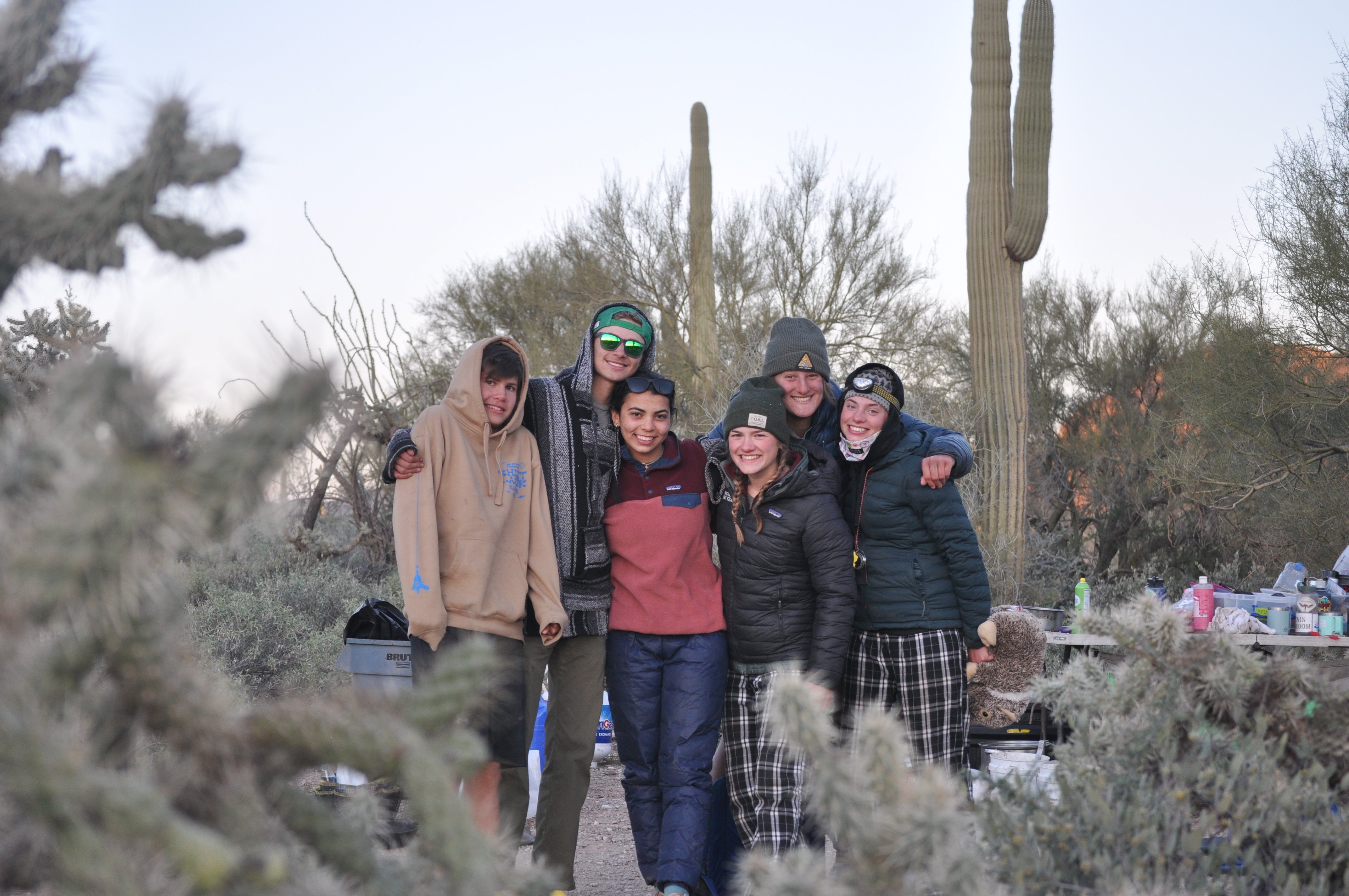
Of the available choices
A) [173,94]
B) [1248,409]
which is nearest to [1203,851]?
[173,94]

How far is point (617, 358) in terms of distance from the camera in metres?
3.88

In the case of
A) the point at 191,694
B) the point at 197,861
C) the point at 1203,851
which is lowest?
the point at 1203,851

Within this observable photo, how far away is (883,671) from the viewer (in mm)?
3707

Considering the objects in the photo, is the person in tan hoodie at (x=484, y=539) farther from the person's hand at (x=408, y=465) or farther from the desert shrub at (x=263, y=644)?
the desert shrub at (x=263, y=644)

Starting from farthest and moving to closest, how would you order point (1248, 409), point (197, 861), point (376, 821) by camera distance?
point (1248, 409) < point (376, 821) < point (197, 861)

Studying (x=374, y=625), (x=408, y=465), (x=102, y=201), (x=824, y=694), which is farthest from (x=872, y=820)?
(x=374, y=625)

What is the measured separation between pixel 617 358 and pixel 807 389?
0.75m

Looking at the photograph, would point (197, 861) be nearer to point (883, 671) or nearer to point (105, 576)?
point (105, 576)

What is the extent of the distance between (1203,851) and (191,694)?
71.7 inches

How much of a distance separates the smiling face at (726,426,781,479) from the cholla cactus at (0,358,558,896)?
2432 mm

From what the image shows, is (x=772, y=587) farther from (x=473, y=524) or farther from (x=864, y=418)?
(x=473, y=524)

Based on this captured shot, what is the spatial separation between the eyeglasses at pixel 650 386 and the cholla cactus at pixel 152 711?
2.56 m

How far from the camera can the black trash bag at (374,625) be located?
4961mm

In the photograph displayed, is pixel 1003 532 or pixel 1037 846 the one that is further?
pixel 1003 532
